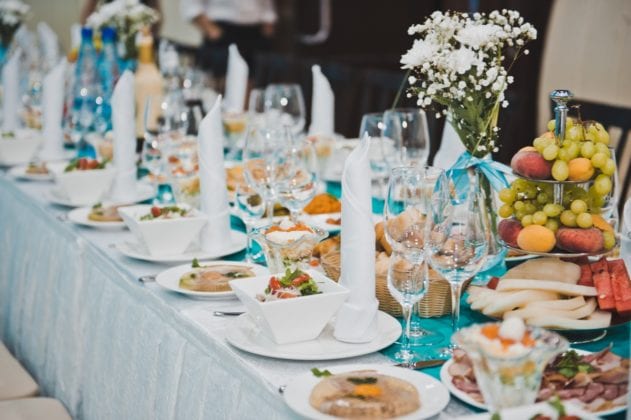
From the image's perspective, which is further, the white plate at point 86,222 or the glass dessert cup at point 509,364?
the white plate at point 86,222

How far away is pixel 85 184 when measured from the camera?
9.48ft

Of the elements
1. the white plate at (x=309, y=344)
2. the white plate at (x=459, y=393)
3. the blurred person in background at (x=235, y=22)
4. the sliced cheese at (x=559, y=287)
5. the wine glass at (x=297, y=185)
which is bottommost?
the white plate at (x=309, y=344)

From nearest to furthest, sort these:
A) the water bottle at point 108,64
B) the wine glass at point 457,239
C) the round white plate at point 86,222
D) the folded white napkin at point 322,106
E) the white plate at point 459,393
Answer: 1. the white plate at point 459,393
2. the wine glass at point 457,239
3. the round white plate at point 86,222
4. the folded white napkin at point 322,106
5. the water bottle at point 108,64

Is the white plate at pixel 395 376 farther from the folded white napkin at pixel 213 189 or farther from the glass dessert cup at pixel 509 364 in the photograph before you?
the folded white napkin at pixel 213 189

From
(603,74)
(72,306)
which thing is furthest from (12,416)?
(603,74)

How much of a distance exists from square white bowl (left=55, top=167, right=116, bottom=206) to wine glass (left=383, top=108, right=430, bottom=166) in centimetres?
86

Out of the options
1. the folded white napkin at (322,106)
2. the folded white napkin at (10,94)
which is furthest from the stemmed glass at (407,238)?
the folded white napkin at (10,94)

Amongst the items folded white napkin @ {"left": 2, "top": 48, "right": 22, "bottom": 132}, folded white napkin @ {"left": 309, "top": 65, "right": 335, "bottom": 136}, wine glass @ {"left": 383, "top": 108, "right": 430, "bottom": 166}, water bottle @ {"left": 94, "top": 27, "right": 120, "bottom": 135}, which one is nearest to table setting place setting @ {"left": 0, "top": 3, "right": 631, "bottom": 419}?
wine glass @ {"left": 383, "top": 108, "right": 430, "bottom": 166}

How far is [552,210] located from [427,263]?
0.91ft

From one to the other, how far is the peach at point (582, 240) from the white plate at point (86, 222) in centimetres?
127

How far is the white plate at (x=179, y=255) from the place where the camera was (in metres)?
2.28

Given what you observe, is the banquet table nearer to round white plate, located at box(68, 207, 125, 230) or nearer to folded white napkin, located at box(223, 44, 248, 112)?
round white plate, located at box(68, 207, 125, 230)

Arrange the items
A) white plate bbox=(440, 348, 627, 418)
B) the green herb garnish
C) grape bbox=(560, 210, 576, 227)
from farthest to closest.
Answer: grape bbox=(560, 210, 576, 227)
the green herb garnish
white plate bbox=(440, 348, 627, 418)

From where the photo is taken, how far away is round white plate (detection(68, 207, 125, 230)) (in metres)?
2.62
